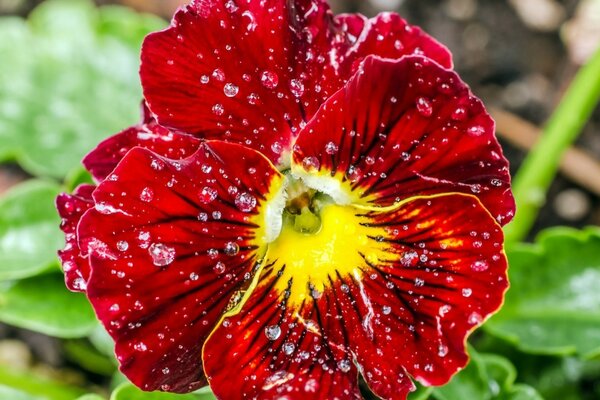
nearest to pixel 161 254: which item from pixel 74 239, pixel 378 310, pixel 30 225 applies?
pixel 74 239

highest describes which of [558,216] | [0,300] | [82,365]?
[558,216]

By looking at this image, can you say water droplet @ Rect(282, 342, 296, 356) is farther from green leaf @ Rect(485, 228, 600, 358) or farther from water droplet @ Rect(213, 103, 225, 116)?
green leaf @ Rect(485, 228, 600, 358)

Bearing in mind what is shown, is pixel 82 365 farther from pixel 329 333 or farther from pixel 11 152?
pixel 329 333

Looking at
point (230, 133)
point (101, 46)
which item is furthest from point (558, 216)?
point (230, 133)

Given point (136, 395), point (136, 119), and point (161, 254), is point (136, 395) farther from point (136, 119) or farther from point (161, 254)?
point (136, 119)

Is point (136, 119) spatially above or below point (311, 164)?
below

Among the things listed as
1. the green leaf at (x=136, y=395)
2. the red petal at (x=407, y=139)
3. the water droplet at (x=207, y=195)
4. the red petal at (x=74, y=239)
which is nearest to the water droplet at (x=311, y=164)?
the red petal at (x=407, y=139)

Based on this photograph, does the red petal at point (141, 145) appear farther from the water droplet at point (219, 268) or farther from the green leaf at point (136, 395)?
the green leaf at point (136, 395)
